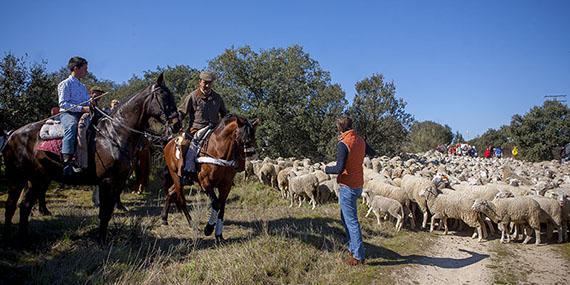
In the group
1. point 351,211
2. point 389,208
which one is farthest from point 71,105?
point 389,208

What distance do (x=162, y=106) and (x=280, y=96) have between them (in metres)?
15.9

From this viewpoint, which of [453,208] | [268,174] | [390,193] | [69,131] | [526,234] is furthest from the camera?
[268,174]

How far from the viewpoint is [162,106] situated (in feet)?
17.2

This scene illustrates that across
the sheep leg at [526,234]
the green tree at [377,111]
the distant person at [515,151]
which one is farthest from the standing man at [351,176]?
the distant person at [515,151]

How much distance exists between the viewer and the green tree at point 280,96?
20750 millimetres

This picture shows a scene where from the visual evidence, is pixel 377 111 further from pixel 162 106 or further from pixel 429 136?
pixel 429 136

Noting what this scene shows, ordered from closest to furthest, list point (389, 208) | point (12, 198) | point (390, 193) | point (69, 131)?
A: point (69, 131), point (12, 198), point (389, 208), point (390, 193)

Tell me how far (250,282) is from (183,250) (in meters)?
1.46

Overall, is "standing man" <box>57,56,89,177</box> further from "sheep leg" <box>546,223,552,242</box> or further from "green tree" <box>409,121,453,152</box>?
"green tree" <box>409,121,453,152</box>

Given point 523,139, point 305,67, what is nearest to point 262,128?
point 305,67

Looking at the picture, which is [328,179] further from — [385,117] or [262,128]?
[385,117]

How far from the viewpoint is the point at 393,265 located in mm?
5855

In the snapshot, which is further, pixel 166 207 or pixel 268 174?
pixel 268 174

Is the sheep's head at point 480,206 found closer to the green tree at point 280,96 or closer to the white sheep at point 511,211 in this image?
the white sheep at point 511,211
